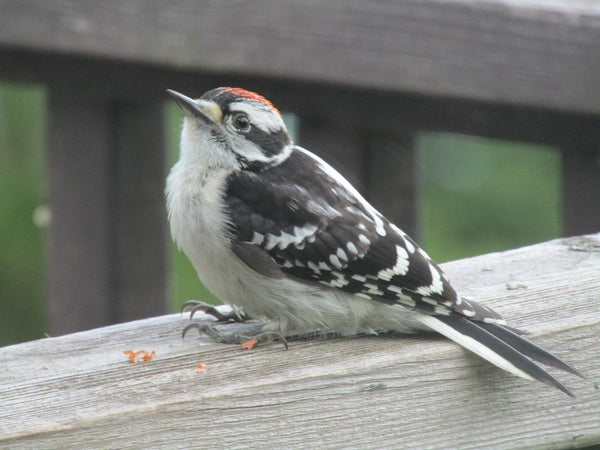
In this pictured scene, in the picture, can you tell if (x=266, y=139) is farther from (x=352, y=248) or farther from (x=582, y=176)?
(x=582, y=176)

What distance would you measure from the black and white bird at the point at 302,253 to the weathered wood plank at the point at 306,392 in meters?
0.18

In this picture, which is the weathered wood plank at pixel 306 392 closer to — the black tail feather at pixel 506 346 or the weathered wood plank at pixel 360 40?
the black tail feather at pixel 506 346

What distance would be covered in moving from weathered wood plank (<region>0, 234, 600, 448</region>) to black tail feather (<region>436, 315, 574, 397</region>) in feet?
0.20

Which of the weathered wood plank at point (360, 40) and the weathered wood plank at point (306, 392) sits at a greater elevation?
the weathered wood plank at point (360, 40)

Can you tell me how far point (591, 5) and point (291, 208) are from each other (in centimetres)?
154

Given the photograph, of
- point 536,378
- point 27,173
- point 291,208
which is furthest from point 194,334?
point 27,173

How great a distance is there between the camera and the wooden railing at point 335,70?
3465 mm

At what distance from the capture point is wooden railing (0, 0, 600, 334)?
3465mm

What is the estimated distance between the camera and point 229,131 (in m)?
3.27

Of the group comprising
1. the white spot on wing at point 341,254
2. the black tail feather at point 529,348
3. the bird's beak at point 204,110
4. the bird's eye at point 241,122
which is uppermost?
the bird's beak at point 204,110

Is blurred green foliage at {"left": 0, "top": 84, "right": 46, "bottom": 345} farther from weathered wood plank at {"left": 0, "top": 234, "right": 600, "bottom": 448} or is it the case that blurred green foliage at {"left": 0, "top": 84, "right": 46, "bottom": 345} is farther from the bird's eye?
weathered wood plank at {"left": 0, "top": 234, "right": 600, "bottom": 448}

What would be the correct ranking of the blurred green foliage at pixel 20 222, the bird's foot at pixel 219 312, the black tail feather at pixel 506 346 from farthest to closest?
the blurred green foliage at pixel 20 222 < the bird's foot at pixel 219 312 < the black tail feather at pixel 506 346

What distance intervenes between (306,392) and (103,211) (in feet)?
6.60


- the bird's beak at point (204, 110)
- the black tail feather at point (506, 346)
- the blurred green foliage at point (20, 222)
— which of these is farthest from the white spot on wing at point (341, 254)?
the blurred green foliage at point (20, 222)
